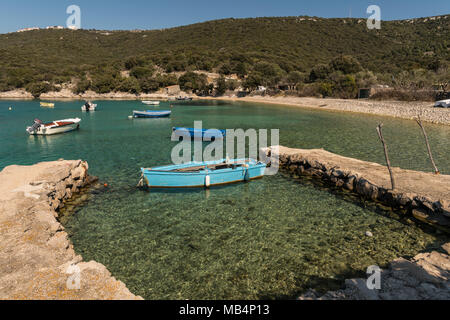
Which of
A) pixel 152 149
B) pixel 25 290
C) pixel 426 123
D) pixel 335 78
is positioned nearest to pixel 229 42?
pixel 335 78

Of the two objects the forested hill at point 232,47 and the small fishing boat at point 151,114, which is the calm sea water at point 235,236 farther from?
the forested hill at point 232,47

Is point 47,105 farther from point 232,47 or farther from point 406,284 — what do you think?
point 232,47

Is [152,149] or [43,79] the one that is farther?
[43,79]

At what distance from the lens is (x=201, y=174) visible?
551 inches

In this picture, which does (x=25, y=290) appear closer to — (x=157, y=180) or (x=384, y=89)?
(x=157, y=180)

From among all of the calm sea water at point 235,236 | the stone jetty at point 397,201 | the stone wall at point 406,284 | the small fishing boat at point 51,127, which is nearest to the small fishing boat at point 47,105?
the small fishing boat at point 51,127

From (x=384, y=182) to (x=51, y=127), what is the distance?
33.9m

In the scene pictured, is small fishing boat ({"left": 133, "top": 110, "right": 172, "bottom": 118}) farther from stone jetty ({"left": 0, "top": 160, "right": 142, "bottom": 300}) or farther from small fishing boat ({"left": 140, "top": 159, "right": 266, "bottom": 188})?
stone jetty ({"left": 0, "top": 160, "right": 142, "bottom": 300})

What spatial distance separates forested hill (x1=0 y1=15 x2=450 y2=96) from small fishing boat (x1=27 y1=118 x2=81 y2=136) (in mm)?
84475

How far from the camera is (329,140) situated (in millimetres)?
26797

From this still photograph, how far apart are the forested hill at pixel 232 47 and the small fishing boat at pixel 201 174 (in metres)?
79.8

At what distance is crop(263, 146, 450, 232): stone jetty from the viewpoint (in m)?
10.8
